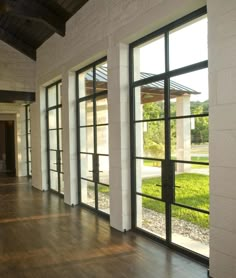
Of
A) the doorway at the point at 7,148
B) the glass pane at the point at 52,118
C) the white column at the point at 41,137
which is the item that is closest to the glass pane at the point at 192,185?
the glass pane at the point at 52,118

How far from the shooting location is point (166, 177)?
395cm

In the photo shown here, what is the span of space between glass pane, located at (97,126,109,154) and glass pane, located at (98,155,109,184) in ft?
0.43

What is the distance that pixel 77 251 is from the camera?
3.83m

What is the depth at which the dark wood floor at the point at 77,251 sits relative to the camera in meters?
3.23

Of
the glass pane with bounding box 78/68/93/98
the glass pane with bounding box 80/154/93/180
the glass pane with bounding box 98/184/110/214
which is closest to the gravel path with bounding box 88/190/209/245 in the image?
the glass pane with bounding box 98/184/110/214

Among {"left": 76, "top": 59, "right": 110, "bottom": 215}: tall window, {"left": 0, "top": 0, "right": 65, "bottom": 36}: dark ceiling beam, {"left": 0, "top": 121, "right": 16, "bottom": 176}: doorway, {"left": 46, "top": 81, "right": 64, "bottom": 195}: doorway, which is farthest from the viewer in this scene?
{"left": 0, "top": 121, "right": 16, "bottom": 176}: doorway

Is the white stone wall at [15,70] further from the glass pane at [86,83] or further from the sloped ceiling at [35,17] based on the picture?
the glass pane at [86,83]

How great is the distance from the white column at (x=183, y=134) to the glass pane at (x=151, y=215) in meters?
0.73

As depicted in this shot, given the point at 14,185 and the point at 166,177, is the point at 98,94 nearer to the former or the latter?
the point at 166,177

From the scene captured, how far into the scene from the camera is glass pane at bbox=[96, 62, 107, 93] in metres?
5.46

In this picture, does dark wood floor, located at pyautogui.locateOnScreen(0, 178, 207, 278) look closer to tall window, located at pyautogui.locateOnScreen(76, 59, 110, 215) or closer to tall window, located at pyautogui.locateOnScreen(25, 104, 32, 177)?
tall window, located at pyautogui.locateOnScreen(76, 59, 110, 215)

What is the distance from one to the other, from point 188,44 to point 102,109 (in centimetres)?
236

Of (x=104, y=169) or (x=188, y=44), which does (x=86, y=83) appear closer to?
(x=104, y=169)

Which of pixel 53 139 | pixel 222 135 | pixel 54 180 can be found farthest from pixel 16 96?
pixel 222 135
